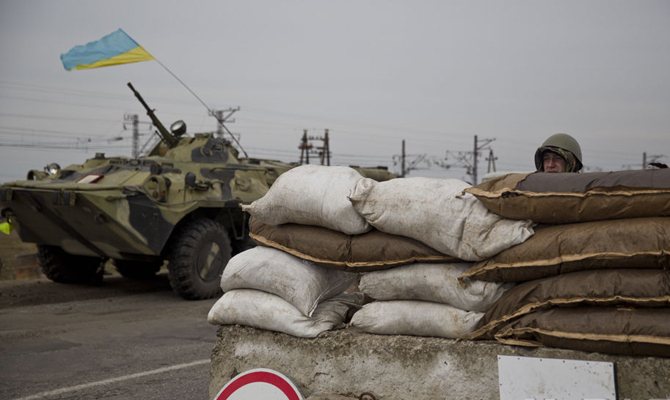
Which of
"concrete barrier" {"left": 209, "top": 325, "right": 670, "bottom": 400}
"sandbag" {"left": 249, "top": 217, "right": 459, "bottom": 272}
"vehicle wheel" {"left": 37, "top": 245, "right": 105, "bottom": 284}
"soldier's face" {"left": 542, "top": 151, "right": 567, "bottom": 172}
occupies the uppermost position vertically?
"soldier's face" {"left": 542, "top": 151, "right": 567, "bottom": 172}

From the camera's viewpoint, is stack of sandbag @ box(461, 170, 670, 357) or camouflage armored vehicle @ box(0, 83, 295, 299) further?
camouflage armored vehicle @ box(0, 83, 295, 299)

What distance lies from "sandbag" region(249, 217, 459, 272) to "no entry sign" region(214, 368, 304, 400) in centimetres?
51

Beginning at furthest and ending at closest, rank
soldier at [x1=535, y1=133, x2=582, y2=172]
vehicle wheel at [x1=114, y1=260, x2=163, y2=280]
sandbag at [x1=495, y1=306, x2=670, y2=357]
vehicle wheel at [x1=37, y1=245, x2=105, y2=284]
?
vehicle wheel at [x1=114, y1=260, x2=163, y2=280] → vehicle wheel at [x1=37, y1=245, x2=105, y2=284] → soldier at [x1=535, y1=133, x2=582, y2=172] → sandbag at [x1=495, y1=306, x2=670, y2=357]

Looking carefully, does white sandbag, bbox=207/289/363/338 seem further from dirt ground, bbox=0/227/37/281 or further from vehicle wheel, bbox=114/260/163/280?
dirt ground, bbox=0/227/37/281

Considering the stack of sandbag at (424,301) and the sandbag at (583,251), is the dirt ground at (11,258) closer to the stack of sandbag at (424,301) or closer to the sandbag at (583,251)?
the stack of sandbag at (424,301)

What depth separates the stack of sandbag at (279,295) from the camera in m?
2.85

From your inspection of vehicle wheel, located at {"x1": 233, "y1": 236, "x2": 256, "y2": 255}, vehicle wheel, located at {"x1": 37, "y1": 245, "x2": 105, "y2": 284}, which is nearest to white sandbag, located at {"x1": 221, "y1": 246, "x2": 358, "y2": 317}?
vehicle wheel, located at {"x1": 233, "y1": 236, "x2": 256, "y2": 255}

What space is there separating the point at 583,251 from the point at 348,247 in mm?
937

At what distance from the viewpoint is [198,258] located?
9531 mm

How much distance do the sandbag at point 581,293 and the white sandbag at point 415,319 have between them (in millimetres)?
63

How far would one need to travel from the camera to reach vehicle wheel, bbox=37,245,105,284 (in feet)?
34.8

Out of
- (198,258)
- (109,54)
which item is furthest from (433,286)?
(109,54)

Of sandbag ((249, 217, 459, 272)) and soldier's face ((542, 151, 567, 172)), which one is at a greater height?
soldier's face ((542, 151, 567, 172))

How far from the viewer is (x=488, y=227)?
250 cm
